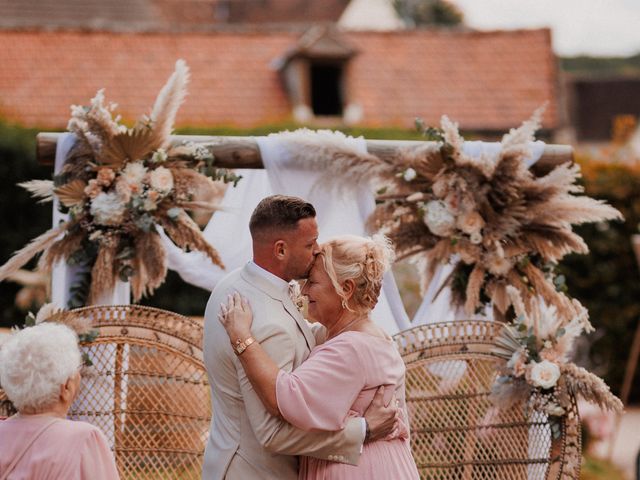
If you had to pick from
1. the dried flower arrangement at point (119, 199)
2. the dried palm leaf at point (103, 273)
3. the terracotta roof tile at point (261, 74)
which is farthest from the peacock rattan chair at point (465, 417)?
the terracotta roof tile at point (261, 74)

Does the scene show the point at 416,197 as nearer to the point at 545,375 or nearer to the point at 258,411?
the point at 545,375

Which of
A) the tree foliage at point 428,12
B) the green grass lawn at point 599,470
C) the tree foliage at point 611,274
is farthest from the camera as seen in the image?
the tree foliage at point 428,12

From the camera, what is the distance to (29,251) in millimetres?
4090

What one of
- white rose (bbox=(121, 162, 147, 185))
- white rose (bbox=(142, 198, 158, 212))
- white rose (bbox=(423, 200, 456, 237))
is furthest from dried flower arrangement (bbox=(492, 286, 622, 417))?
white rose (bbox=(121, 162, 147, 185))

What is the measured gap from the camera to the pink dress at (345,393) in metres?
3.05

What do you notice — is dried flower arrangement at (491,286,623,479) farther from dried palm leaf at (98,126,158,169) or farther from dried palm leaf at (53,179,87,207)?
dried palm leaf at (53,179,87,207)

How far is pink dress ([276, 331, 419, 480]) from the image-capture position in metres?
3.05

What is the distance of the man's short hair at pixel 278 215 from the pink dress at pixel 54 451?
2.91 feet

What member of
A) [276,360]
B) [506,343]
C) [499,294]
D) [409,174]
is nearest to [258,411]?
[276,360]

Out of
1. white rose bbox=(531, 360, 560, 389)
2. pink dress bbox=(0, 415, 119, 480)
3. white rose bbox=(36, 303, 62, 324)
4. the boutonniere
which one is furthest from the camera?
white rose bbox=(531, 360, 560, 389)

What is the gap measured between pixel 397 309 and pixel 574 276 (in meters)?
6.00

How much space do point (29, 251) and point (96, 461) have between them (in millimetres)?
1411

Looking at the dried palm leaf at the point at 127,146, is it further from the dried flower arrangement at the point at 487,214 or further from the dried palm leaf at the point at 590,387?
the dried palm leaf at the point at 590,387

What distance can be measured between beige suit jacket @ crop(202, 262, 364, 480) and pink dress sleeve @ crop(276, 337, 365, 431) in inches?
2.7
